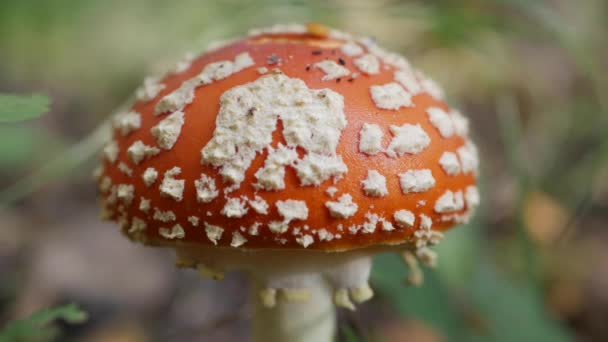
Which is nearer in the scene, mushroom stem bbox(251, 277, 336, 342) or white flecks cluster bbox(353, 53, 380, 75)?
white flecks cluster bbox(353, 53, 380, 75)

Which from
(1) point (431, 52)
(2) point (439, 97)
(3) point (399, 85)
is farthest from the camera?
(1) point (431, 52)

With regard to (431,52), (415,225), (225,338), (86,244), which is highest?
(415,225)

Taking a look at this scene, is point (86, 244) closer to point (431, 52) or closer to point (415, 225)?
point (431, 52)

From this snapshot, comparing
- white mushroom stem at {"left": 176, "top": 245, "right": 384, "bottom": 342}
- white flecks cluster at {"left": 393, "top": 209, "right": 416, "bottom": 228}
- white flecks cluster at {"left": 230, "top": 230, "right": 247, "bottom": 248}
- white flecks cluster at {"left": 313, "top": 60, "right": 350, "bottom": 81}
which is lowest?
white mushroom stem at {"left": 176, "top": 245, "right": 384, "bottom": 342}

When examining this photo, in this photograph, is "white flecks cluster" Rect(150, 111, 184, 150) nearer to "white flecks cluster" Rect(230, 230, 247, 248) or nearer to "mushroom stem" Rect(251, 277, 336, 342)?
"white flecks cluster" Rect(230, 230, 247, 248)

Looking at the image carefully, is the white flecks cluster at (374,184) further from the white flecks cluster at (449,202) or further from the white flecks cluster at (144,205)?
the white flecks cluster at (144,205)

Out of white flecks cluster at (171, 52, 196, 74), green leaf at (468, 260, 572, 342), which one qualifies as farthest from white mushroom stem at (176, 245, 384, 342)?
green leaf at (468, 260, 572, 342)

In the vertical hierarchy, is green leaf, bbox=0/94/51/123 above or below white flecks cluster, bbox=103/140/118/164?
above

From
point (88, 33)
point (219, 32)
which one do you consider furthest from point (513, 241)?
point (88, 33)
